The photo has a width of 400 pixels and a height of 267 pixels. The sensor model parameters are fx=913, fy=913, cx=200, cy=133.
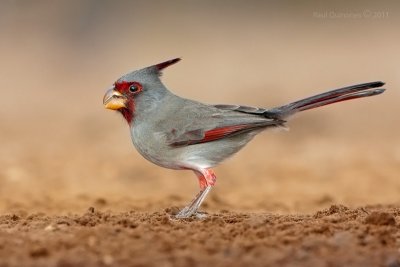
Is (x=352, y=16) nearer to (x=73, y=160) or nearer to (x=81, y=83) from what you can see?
(x=81, y=83)

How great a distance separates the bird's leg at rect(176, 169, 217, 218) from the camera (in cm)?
686

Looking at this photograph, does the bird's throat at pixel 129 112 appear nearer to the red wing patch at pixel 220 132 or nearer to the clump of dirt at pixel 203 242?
the red wing patch at pixel 220 132

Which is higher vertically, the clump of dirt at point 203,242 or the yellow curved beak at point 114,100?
the yellow curved beak at point 114,100

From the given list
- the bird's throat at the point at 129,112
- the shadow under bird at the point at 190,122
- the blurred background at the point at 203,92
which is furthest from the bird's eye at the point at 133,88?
the blurred background at the point at 203,92

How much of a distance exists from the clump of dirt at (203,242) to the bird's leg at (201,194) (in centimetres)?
56

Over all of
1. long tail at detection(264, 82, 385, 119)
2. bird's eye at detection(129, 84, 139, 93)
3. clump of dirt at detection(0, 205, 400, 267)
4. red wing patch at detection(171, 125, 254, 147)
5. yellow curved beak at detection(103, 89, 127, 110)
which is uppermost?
bird's eye at detection(129, 84, 139, 93)

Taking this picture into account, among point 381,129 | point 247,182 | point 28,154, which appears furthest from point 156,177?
point 381,129

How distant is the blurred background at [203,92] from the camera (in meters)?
11.1

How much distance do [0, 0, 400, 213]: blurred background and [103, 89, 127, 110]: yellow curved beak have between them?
182 centimetres

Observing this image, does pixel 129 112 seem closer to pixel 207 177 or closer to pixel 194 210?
pixel 207 177

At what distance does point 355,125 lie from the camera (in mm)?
16078

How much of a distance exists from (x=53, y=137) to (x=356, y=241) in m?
10.6

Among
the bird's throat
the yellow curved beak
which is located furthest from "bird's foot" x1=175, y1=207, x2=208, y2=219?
the yellow curved beak

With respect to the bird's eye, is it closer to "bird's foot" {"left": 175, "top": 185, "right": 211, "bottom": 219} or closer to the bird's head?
the bird's head
